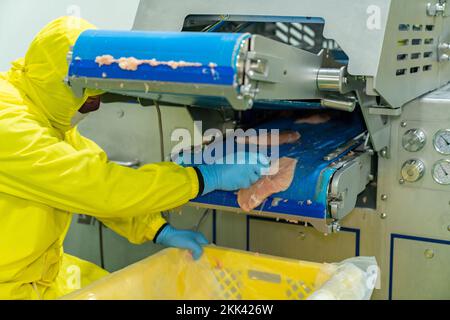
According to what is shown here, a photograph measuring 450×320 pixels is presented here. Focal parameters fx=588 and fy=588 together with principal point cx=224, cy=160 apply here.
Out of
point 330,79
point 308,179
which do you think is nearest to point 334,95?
point 330,79

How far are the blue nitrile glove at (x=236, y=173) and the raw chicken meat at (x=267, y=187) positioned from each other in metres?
0.02

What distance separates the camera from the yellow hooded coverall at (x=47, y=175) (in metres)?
1.44

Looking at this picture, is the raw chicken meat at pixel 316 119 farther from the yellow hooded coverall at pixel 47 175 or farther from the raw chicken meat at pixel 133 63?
the raw chicken meat at pixel 133 63

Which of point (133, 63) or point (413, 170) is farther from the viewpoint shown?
point (413, 170)

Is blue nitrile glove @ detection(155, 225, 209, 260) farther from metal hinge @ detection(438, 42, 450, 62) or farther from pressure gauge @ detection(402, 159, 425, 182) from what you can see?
metal hinge @ detection(438, 42, 450, 62)

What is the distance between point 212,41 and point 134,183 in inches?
19.9

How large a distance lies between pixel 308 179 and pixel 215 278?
17.9 inches

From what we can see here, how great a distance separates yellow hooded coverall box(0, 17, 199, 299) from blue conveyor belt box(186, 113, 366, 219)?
175 mm

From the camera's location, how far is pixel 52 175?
56.2 inches

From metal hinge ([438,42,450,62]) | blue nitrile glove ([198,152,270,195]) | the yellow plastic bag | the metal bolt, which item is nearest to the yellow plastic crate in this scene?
the yellow plastic bag

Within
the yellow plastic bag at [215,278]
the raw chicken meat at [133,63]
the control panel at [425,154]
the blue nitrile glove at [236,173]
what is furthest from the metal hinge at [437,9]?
the raw chicken meat at [133,63]

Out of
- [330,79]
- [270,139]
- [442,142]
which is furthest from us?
[270,139]

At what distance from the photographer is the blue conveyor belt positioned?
1.45 metres

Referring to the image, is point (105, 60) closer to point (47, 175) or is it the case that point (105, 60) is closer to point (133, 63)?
point (133, 63)
